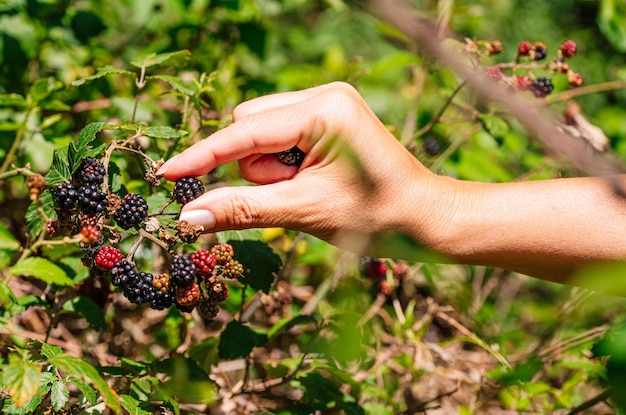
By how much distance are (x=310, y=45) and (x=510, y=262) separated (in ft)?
13.2

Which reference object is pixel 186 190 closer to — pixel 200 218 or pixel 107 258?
pixel 200 218

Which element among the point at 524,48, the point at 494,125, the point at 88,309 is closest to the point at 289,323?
the point at 88,309

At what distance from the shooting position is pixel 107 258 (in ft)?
4.83

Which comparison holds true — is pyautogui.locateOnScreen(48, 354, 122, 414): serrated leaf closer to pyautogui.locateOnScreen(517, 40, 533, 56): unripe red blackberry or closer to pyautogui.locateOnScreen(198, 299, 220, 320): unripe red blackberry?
pyautogui.locateOnScreen(198, 299, 220, 320): unripe red blackberry

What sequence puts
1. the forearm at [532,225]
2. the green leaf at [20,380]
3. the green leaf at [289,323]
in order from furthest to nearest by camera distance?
the green leaf at [289,323] → the forearm at [532,225] → the green leaf at [20,380]

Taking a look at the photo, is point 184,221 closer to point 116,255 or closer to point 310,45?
point 116,255

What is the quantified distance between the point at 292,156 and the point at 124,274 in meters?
0.59

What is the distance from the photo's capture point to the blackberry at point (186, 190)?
1604mm

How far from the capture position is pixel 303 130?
5.49 ft

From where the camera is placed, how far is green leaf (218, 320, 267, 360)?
2.06 m

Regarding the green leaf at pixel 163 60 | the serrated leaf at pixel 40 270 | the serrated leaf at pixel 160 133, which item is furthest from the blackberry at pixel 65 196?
the green leaf at pixel 163 60

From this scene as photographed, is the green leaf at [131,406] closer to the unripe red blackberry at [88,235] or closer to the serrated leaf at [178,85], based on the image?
the unripe red blackberry at [88,235]

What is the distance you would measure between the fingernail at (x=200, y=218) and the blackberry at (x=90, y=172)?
0.70 ft

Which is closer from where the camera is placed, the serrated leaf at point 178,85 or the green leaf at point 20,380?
the green leaf at point 20,380
